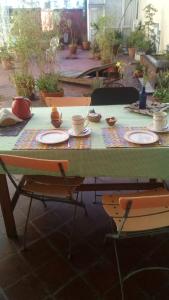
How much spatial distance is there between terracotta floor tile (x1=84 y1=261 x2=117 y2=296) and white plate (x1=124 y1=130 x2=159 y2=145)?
76 cm

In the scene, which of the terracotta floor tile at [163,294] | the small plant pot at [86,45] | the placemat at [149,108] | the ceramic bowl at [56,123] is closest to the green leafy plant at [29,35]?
the placemat at [149,108]

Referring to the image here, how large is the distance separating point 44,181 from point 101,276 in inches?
25.5

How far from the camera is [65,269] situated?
5.32 ft

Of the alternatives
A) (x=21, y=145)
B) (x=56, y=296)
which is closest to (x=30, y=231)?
(x=56, y=296)

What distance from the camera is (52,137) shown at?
61.9 inches

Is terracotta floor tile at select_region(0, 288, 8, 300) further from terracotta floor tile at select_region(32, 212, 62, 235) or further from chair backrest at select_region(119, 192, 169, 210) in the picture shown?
chair backrest at select_region(119, 192, 169, 210)

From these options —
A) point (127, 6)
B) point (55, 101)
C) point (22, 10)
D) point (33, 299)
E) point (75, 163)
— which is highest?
point (127, 6)

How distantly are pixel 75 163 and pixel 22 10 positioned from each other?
11.3 feet

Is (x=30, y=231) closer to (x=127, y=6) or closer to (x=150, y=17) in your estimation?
(x=150, y=17)

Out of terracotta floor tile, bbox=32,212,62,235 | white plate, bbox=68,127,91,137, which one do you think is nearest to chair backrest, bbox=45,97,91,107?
white plate, bbox=68,127,91,137

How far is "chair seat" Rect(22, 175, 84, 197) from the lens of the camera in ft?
5.23

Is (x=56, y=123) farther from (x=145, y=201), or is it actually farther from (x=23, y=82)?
(x=23, y=82)

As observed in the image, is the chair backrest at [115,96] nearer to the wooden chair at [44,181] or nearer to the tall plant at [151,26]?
the wooden chair at [44,181]

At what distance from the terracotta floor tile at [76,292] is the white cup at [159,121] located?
3.23ft
